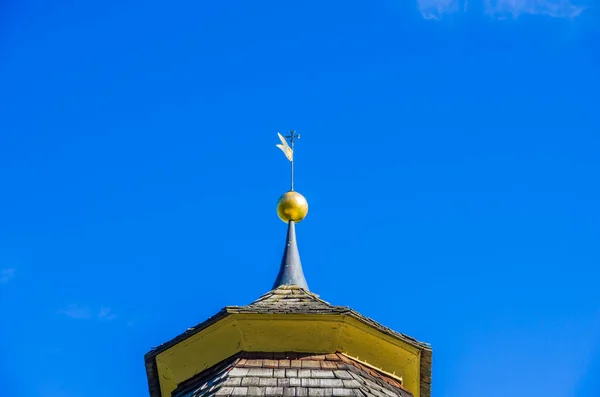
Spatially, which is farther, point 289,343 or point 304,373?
point 289,343

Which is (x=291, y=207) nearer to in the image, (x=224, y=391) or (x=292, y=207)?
(x=292, y=207)

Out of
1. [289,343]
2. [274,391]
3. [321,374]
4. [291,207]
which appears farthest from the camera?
[291,207]

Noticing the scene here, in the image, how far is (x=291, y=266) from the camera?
13812 mm

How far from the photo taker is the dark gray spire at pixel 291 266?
44.1ft

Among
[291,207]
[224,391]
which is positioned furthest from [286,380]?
[291,207]

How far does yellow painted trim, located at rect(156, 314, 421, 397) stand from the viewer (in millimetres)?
9375

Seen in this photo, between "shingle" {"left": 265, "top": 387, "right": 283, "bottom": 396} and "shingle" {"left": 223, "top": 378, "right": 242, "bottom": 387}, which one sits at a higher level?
"shingle" {"left": 223, "top": 378, "right": 242, "bottom": 387}

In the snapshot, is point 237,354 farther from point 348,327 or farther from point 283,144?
point 283,144

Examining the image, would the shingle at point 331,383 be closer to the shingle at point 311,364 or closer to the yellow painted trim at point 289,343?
the shingle at point 311,364

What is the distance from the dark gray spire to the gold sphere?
15 cm

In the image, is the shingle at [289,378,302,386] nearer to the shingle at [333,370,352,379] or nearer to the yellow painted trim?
the shingle at [333,370,352,379]

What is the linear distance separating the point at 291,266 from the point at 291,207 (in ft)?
3.64

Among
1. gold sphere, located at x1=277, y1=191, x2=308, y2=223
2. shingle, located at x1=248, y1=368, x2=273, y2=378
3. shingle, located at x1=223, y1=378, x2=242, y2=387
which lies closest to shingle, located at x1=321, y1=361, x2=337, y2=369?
shingle, located at x1=248, y1=368, x2=273, y2=378

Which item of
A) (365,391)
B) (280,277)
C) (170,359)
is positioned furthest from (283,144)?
(365,391)
